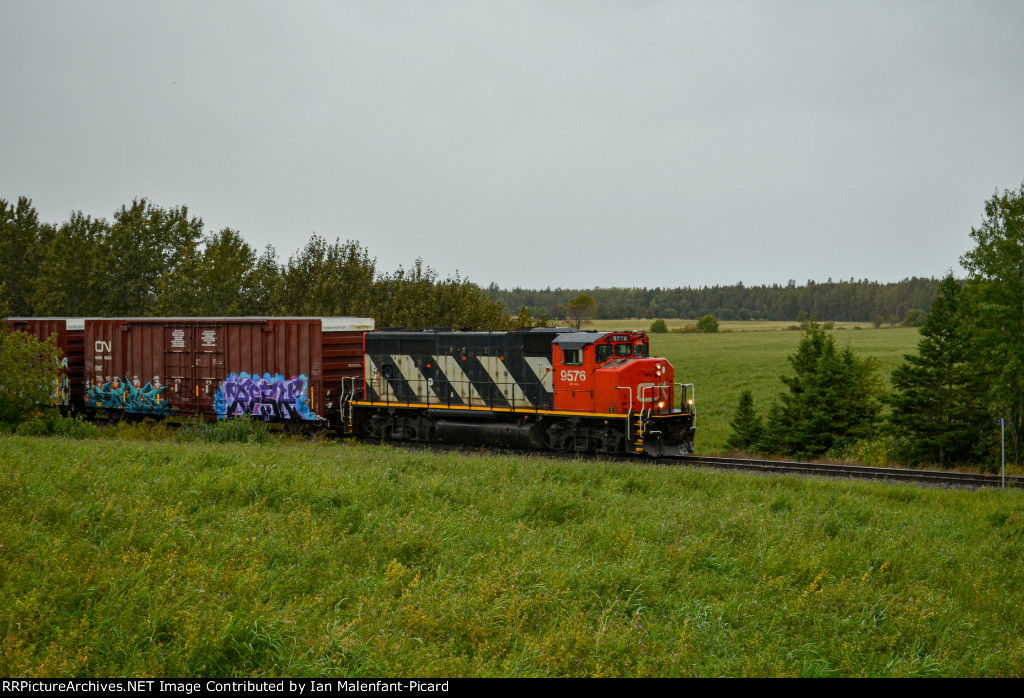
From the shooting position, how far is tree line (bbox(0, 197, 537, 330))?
116ft

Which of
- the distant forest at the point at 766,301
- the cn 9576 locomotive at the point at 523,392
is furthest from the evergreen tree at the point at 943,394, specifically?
the distant forest at the point at 766,301

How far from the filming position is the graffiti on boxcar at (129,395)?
22734 mm

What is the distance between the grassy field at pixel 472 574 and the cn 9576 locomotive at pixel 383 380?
15.2 ft

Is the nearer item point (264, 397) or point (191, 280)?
point (264, 397)

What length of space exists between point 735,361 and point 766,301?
68946 millimetres

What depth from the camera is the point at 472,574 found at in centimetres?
869

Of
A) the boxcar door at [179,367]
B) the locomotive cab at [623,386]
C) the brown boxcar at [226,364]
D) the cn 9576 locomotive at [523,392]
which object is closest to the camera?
the locomotive cab at [623,386]

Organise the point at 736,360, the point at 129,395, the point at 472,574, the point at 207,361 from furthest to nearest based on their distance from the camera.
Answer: the point at 736,360 → the point at 129,395 → the point at 207,361 → the point at 472,574

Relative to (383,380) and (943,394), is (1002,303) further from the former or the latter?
(383,380)

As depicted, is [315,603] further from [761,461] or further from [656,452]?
[761,461]

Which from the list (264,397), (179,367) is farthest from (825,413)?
(179,367)

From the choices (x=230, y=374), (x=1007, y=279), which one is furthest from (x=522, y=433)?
(x=1007, y=279)

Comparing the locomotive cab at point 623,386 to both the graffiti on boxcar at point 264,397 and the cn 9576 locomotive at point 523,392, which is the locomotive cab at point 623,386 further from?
the graffiti on boxcar at point 264,397
